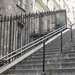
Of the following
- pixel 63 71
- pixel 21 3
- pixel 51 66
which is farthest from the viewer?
pixel 21 3

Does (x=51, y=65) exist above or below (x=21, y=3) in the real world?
below

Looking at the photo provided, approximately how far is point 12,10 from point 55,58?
5250 millimetres

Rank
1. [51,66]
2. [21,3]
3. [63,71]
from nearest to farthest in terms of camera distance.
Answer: [63,71], [51,66], [21,3]

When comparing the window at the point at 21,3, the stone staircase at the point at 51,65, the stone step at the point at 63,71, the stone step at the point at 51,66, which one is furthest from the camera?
the window at the point at 21,3

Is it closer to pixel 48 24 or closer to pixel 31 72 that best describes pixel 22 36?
pixel 48 24

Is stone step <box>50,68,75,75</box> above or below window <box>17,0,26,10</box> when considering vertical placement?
below

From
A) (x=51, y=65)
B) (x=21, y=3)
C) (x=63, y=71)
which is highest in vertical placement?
(x=21, y=3)

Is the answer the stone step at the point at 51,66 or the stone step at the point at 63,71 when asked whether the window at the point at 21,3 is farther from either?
the stone step at the point at 63,71

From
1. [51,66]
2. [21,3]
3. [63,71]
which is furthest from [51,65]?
[21,3]

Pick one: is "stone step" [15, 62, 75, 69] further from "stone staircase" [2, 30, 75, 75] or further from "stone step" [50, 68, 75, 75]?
"stone step" [50, 68, 75, 75]

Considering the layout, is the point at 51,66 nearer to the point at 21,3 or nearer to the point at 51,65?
the point at 51,65

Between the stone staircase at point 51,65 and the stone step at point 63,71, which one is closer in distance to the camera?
the stone step at point 63,71

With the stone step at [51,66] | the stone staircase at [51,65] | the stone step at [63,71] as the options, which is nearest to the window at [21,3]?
the stone staircase at [51,65]

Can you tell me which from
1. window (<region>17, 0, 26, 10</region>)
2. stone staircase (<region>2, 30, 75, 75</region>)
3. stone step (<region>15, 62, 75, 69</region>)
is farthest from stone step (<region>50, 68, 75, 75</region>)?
window (<region>17, 0, 26, 10</region>)
